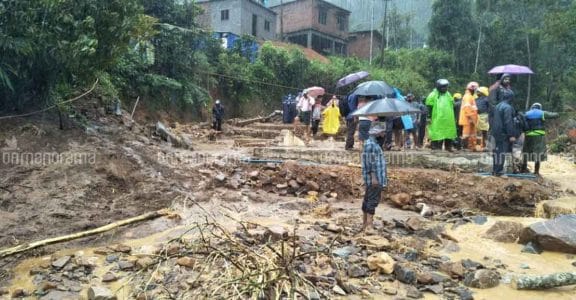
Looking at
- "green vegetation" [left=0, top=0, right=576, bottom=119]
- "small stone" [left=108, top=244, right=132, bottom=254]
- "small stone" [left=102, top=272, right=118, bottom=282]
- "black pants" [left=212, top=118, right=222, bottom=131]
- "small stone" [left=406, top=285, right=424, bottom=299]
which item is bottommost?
"small stone" [left=102, top=272, right=118, bottom=282]

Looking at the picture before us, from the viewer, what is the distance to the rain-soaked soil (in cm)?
658

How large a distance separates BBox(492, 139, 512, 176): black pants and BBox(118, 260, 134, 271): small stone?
6788mm

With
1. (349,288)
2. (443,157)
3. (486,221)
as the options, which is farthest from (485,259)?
(443,157)

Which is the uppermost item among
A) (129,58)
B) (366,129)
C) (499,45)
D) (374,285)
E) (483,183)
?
(499,45)

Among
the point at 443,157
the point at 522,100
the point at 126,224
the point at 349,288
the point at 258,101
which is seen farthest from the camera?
the point at 522,100

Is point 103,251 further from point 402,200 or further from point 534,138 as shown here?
point 534,138

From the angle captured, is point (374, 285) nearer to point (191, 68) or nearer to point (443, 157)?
point (443, 157)

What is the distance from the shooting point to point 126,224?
20.6 ft

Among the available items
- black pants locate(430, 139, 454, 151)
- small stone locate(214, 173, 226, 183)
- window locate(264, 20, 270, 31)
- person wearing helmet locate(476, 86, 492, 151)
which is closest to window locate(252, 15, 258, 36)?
window locate(264, 20, 270, 31)

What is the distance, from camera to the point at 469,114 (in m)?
9.69

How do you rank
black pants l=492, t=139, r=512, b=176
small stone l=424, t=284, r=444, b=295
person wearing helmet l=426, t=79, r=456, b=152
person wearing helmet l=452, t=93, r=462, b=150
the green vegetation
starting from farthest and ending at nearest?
person wearing helmet l=452, t=93, r=462, b=150
person wearing helmet l=426, t=79, r=456, b=152
black pants l=492, t=139, r=512, b=176
the green vegetation
small stone l=424, t=284, r=444, b=295

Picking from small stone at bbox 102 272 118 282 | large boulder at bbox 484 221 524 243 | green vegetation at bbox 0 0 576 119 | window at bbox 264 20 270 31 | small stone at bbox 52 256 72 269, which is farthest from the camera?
window at bbox 264 20 270 31

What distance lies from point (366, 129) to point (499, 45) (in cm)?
2470

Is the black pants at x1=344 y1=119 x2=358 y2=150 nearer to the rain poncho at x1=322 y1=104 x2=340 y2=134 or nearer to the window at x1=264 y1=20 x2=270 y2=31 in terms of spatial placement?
the rain poncho at x1=322 y1=104 x2=340 y2=134
